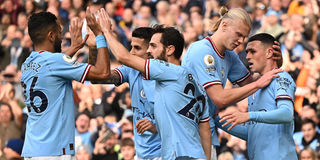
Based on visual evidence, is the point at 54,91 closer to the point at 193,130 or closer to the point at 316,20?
the point at 193,130

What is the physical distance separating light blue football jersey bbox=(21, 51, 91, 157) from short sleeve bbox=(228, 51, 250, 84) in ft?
6.02

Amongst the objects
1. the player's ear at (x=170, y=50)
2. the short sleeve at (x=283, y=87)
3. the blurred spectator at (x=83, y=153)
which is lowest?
the blurred spectator at (x=83, y=153)

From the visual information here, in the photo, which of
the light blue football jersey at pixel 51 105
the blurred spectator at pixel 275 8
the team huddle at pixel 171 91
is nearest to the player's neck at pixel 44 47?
the team huddle at pixel 171 91

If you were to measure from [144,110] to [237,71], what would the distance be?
1137 millimetres

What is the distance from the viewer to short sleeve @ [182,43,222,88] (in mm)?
6484

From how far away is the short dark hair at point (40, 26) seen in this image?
20.4ft

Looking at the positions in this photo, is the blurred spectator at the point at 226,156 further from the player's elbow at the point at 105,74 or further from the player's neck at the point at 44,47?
the player's neck at the point at 44,47

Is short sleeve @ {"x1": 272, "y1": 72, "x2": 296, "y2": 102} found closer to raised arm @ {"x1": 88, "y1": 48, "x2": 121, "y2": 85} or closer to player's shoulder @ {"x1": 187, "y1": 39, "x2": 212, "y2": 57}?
player's shoulder @ {"x1": 187, "y1": 39, "x2": 212, "y2": 57}

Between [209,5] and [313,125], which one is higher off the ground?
[209,5]

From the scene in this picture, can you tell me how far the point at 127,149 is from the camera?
10445 millimetres

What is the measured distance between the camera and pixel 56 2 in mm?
15828

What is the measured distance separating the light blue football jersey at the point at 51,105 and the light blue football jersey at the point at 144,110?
3.41 feet

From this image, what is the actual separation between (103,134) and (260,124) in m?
5.02

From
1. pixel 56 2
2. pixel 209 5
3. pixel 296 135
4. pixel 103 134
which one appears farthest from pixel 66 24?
pixel 296 135
